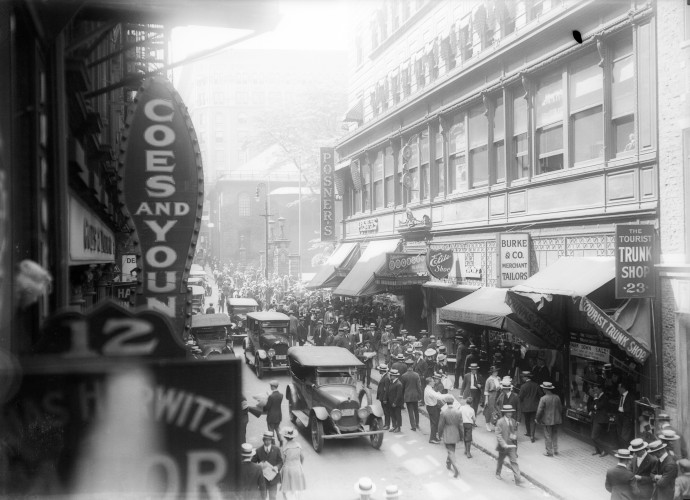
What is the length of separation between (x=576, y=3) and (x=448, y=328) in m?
12.5

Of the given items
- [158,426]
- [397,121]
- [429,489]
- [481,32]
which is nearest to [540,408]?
[429,489]

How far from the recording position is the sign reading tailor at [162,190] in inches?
320

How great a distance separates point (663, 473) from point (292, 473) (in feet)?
18.9

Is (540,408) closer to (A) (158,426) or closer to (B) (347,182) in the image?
(A) (158,426)

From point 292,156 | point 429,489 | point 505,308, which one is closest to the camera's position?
point 429,489

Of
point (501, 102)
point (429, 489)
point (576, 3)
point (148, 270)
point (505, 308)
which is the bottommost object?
point (429, 489)

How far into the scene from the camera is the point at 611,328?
1334 cm

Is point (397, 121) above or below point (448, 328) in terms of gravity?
above

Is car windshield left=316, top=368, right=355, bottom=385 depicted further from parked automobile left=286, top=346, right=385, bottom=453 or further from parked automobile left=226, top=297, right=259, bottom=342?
parked automobile left=226, top=297, right=259, bottom=342

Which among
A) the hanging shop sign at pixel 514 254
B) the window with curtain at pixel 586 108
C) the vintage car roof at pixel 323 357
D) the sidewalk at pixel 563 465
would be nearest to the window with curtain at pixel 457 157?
the hanging shop sign at pixel 514 254

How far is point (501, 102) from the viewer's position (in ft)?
68.4

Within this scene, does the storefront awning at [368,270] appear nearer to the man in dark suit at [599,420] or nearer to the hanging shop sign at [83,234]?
the man in dark suit at [599,420]

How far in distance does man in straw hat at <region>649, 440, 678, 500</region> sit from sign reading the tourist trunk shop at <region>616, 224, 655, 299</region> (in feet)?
13.4

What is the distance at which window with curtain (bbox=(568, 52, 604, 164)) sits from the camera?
1616cm
